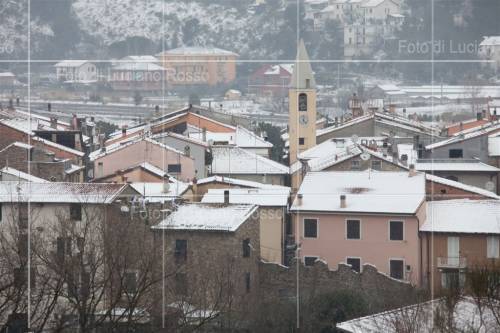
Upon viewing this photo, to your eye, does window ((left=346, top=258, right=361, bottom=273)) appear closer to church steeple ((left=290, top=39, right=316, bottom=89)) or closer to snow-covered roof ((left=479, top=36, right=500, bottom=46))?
church steeple ((left=290, top=39, right=316, bottom=89))

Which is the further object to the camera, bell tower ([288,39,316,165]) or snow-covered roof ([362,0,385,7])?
snow-covered roof ([362,0,385,7])

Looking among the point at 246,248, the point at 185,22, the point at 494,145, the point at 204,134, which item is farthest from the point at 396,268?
the point at 185,22

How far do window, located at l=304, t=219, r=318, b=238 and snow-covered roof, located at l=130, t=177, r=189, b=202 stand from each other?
681 mm

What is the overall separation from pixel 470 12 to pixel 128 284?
14235mm

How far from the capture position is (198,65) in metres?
20.0

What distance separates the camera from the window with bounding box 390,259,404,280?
23.6 ft

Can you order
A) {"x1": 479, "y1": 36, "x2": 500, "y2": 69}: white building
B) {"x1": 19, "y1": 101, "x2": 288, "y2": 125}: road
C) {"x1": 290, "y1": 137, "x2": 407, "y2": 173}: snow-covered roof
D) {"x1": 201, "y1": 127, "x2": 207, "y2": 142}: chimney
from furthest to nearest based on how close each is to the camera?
1. {"x1": 479, "y1": 36, "x2": 500, "y2": 69}: white building
2. {"x1": 19, "y1": 101, "x2": 288, "y2": 125}: road
3. {"x1": 201, "y1": 127, "x2": 207, "y2": 142}: chimney
4. {"x1": 290, "y1": 137, "x2": 407, "y2": 173}: snow-covered roof

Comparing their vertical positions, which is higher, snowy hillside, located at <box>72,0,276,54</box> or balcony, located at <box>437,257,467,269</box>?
snowy hillside, located at <box>72,0,276,54</box>

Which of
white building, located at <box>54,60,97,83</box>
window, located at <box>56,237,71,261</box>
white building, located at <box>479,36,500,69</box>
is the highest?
white building, located at <box>479,36,500,69</box>

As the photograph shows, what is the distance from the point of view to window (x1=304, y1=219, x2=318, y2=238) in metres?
7.55

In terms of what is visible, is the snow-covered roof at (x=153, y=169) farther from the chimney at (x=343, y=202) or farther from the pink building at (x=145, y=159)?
the chimney at (x=343, y=202)

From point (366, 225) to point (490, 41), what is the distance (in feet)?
37.7

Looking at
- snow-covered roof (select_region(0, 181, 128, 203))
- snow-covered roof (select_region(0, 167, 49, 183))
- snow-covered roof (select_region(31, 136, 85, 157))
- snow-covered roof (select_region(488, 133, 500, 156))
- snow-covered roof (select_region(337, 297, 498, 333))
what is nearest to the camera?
snow-covered roof (select_region(337, 297, 498, 333))

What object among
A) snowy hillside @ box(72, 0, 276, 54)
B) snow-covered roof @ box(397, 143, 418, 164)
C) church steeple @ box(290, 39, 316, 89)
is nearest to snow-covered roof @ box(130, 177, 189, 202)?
snow-covered roof @ box(397, 143, 418, 164)
